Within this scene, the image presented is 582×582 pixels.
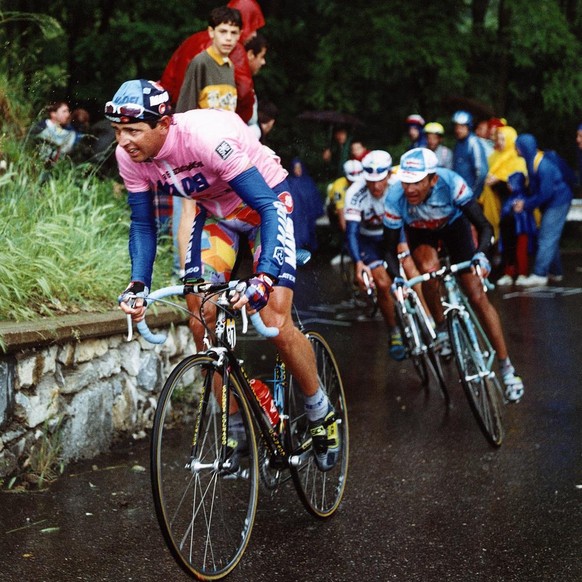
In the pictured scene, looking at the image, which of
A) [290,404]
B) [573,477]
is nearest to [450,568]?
[290,404]

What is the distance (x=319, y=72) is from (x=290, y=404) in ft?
58.2

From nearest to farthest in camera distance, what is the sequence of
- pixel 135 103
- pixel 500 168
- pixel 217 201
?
1. pixel 135 103
2. pixel 217 201
3. pixel 500 168

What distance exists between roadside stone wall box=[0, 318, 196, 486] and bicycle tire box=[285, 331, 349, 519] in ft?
4.92

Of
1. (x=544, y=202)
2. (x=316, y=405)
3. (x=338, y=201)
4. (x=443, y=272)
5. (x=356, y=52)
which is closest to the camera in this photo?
(x=316, y=405)

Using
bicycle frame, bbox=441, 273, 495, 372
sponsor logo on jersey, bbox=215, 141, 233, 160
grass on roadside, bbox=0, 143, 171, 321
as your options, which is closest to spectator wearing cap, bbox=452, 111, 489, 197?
grass on roadside, bbox=0, 143, 171, 321

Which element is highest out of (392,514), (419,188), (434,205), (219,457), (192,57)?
(192,57)

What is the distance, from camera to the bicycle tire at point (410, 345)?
30.0 ft

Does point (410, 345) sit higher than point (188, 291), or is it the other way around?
→ point (188, 291)

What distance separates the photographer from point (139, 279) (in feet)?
16.2

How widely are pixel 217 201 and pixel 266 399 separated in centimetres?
94

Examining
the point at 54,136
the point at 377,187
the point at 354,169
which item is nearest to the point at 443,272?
the point at 377,187

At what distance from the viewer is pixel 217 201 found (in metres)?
5.34

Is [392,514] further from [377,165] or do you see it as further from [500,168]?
[500,168]

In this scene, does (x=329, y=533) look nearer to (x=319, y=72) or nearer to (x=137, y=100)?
(x=137, y=100)
